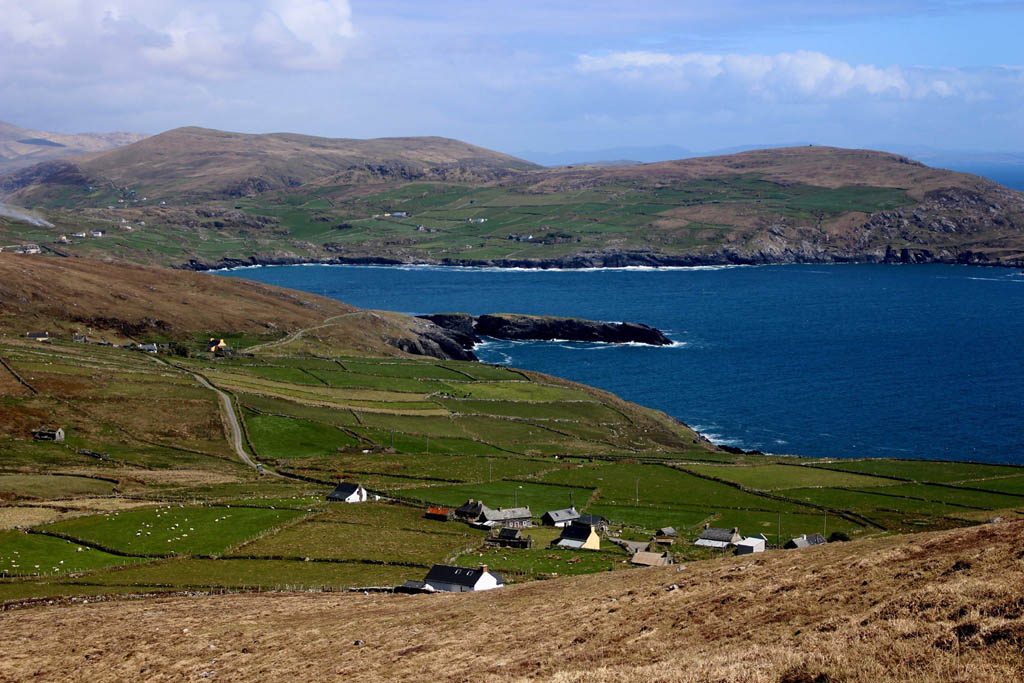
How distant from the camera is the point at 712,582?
110 feet

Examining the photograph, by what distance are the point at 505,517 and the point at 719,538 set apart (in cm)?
1426

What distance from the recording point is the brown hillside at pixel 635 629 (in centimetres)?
2252

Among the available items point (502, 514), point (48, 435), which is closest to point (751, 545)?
point (502, 514)

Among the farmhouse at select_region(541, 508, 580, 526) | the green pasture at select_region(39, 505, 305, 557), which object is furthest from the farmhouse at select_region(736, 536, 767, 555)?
the green pasture at select_region(39, 505, 305, 557)

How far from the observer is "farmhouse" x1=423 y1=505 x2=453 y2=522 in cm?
6912

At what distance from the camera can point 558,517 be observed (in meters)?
69.6

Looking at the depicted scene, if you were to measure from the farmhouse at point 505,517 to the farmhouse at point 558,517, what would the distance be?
3.87 ft

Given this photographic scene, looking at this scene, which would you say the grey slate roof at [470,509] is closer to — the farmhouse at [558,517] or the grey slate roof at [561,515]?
the farmhouse at [558,517]

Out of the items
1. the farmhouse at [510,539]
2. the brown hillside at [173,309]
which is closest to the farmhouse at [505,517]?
the farmhouse at [510,539]

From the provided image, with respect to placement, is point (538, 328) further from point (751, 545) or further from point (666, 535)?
point (751, 545)

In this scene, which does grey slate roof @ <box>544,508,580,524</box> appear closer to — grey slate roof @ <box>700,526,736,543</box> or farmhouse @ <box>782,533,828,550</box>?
grey slate roof @ <box>700,526,736,543</box>

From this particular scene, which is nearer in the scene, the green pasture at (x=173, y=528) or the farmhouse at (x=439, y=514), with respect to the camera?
the green pasture at (x=173, y=528)

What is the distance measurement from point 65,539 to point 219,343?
273ft

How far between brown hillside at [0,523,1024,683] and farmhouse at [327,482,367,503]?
29.6 meters
